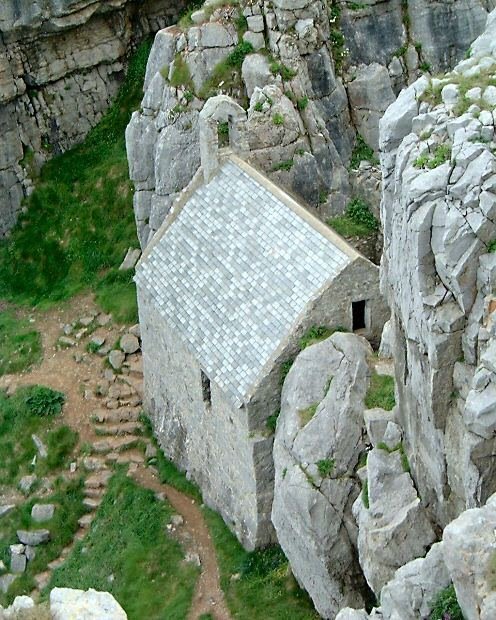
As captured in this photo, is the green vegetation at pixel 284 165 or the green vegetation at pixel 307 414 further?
the green vegetation at pixel 284 165

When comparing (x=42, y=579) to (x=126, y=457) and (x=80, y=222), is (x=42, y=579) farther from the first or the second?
(x=80, y=222)

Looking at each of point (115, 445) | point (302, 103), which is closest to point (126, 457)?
point (115, 445)

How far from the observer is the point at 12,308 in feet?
164

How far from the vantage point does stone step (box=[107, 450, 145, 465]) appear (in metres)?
40.6

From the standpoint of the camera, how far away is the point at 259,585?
33688 mm

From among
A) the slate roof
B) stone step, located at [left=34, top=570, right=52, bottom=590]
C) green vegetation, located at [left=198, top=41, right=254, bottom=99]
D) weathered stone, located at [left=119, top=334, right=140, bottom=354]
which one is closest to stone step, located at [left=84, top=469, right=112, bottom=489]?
stone step, located at [left=34, top=570, right=52, bottom=590]

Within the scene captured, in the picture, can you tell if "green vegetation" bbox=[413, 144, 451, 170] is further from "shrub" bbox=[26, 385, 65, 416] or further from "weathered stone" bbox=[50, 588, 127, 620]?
"shrub" bbox=[26, 385, 65, 416]

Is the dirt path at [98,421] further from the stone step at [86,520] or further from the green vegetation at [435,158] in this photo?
the green vegetation at [435,158]

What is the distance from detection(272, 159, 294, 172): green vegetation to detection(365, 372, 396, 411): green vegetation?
12.1 meters

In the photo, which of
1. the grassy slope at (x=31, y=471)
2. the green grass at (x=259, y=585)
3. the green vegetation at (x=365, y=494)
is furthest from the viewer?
the grassy slope at (x=31, y=471)

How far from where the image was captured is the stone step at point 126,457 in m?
40.6

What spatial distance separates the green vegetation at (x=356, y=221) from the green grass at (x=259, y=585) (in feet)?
38.1

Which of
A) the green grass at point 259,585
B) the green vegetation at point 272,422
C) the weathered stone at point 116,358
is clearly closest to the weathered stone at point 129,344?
the weathered stone at point 116,358

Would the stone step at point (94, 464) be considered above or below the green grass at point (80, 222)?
below
